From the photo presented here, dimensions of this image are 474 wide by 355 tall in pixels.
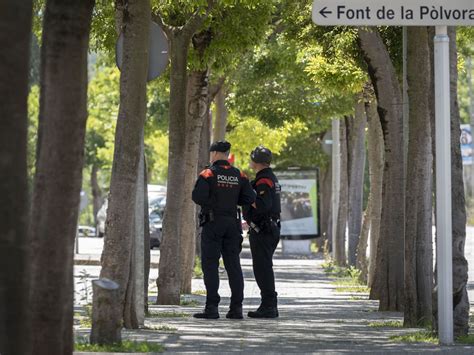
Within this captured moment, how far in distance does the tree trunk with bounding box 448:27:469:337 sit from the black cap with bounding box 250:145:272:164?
3843 millimetres

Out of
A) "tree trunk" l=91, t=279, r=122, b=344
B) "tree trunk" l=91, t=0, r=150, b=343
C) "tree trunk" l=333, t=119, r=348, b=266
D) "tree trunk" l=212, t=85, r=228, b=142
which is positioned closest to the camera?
"tree trunk" l=91, t=279, r=122, b=344

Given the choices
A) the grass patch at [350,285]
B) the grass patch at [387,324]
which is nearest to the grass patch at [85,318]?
the grass patch at [387,324]

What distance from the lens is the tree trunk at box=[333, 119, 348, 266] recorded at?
35094 millimetres

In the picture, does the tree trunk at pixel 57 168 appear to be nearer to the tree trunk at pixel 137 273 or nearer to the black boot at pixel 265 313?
the tree trunk at pixel 137 273

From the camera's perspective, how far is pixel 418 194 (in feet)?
47.8

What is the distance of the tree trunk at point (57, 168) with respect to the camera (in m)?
8.69

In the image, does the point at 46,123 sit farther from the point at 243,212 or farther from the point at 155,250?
the point at 155,250

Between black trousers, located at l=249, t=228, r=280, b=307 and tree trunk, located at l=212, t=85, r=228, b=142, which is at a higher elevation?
tree trunk, located at l=212, t=85, r=228, b=142

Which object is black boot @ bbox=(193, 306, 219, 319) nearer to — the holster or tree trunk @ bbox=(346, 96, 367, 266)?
the holster

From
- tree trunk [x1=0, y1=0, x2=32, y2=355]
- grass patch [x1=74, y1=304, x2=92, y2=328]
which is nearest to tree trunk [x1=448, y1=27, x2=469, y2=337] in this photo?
grass patch [x1=74, y1=304, x2=92, y2=328]

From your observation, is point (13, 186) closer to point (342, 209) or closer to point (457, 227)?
point (457, 227)

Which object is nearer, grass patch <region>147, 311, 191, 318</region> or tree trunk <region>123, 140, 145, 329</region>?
tree trunk <region>123, 140, 145, 329</region>

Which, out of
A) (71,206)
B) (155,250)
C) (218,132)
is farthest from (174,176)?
(155,250)

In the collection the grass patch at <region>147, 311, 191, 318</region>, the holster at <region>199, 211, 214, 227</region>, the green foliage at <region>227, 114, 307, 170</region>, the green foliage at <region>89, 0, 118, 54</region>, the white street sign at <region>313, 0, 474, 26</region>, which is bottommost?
the grass patch at <region>147, 311, 191, 318</region>
